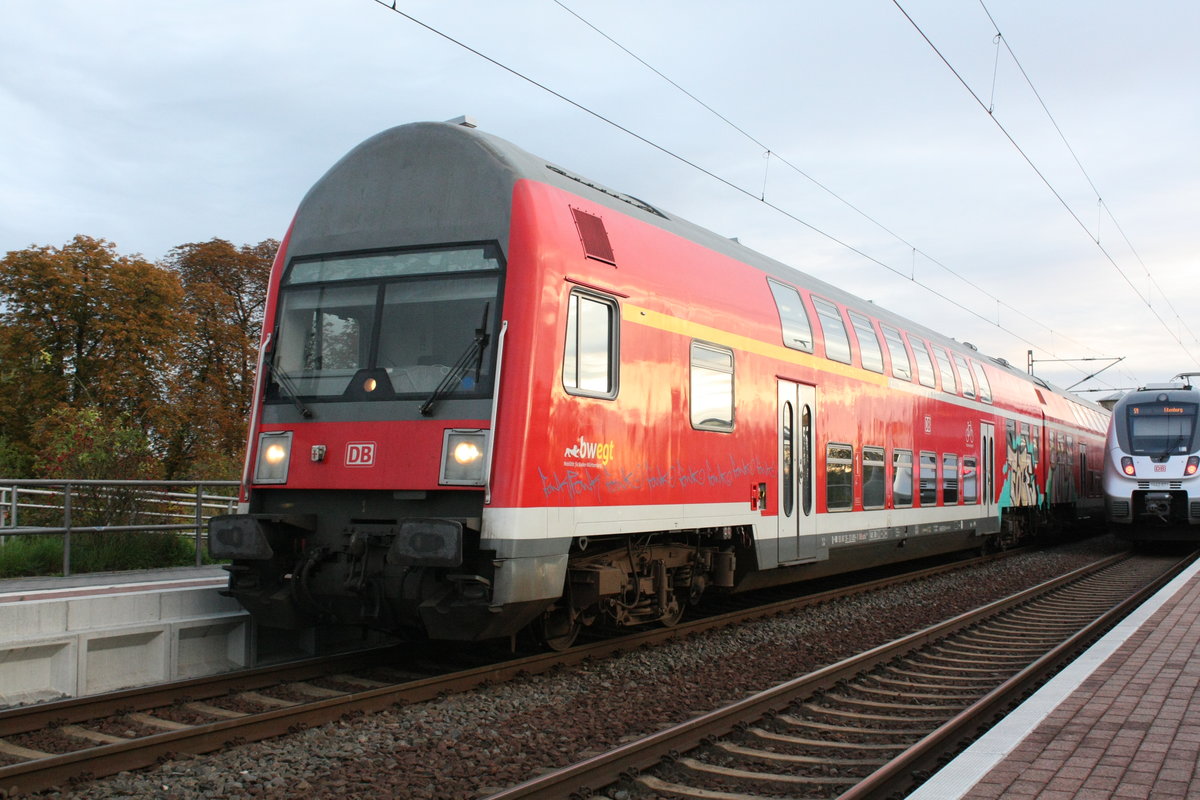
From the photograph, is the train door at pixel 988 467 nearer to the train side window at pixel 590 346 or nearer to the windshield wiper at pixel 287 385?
the train side window at pixel 590 346

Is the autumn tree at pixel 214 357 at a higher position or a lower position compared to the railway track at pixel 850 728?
→ higher

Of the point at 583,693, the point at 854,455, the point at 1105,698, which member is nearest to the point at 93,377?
the point at 854,455

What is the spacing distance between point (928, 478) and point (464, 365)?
9.69m

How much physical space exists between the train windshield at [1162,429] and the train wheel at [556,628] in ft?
54.4

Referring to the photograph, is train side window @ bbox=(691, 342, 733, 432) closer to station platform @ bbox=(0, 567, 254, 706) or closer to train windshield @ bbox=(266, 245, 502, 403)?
train windshield @ bbox=(266, 245, 502, 403)

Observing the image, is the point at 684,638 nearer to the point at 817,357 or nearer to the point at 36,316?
the point at 817,357

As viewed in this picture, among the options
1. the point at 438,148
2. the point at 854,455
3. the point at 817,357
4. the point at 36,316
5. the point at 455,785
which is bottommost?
the point at 455,785

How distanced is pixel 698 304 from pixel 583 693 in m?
3.62

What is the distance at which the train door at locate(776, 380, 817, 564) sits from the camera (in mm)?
10805

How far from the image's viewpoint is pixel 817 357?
11836 millimetres

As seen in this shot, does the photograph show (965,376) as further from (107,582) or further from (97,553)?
(107,582)

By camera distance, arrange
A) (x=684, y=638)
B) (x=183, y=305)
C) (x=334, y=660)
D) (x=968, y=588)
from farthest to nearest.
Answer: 1. (x=183, y=305)
2. (x=968, y=588)
3. (x=684, y=638)
4. (x=334, y=660)

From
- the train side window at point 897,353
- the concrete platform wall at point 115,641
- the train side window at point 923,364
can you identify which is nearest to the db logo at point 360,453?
the concrete platform wall at point 115,641

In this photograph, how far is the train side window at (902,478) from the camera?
45.4 feet
